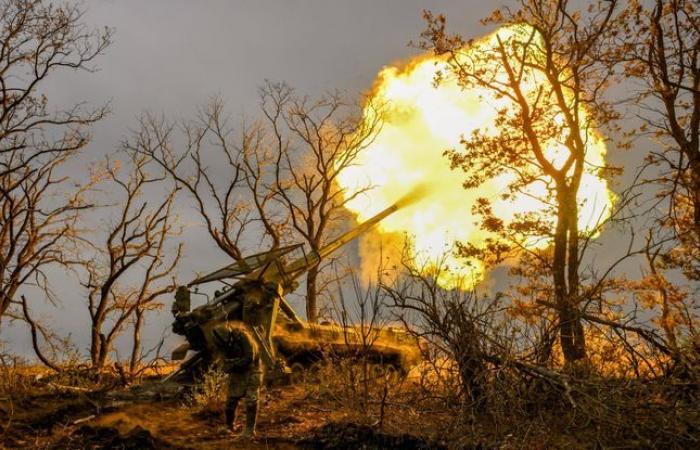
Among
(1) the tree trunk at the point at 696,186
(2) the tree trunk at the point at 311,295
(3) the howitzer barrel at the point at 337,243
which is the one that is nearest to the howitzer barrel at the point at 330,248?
(3) the howitzer barrel at the point at 337,243

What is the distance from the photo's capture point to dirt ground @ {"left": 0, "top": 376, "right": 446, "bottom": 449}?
933 cm

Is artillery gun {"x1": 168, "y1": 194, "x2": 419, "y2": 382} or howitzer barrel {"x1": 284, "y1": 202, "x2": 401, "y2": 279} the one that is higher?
howitzer barrel {"x1": 284, "y1": 202, "x2": 401, "y2": 279}

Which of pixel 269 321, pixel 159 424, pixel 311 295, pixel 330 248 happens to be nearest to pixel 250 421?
pixel 159 424

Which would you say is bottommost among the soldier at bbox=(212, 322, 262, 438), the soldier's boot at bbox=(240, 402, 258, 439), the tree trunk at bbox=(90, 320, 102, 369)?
the soldier's boot at bbox=(240, 402, 258, 439)

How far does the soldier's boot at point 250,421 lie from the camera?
9.85 meters

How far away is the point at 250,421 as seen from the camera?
32.7ft

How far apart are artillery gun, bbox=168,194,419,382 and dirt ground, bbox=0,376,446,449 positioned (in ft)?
2.92

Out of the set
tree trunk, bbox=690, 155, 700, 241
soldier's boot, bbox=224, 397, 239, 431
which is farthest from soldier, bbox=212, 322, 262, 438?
tree trunk, bbox=690, 155, 700, 241

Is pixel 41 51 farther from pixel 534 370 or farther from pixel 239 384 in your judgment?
pixel 534 370

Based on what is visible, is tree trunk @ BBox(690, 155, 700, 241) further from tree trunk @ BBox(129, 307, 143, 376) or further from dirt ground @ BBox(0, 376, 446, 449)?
tree trunk @ BBox(129, 307, 143, 376)

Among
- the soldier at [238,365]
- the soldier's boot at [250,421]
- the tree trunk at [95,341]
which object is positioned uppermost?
the tree trunk at [95,341]

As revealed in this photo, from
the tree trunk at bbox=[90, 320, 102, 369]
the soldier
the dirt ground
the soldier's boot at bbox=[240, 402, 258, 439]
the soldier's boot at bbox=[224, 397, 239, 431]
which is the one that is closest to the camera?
the dirt ground

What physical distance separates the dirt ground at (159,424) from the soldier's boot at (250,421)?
169 millimetres

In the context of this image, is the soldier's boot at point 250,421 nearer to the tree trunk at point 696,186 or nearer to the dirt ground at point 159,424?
the dirt ground at point 159,424
